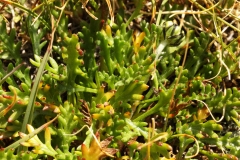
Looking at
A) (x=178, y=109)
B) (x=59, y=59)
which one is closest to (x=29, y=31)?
(x=59, y=59)

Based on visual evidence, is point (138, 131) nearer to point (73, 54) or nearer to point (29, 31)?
point (73, 54)

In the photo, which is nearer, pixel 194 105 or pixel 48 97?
pixel 48 97

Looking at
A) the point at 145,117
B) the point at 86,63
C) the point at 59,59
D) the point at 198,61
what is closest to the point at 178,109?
the point at 145,117

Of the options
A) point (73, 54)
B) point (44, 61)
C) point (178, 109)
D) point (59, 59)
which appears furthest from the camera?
point (59, 59)

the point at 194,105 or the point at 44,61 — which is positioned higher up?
the point at 44,61

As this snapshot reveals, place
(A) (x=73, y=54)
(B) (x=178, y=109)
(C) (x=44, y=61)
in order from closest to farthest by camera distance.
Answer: (C) (x=44, y=61) → (A) (x=73, y=54) → (B) (x=178, y=109)

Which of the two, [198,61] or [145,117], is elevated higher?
[198,61]

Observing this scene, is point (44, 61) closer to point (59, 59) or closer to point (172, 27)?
point (59, 59)

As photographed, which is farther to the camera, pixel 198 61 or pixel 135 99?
pixel 198 61

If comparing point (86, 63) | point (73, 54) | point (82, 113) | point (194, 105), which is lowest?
point (194, 105)
